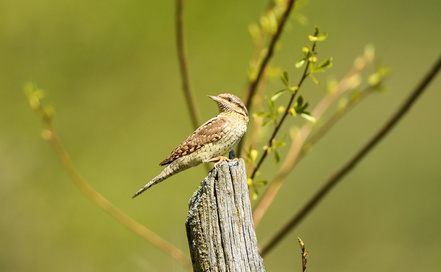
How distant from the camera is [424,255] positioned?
22.1 feet

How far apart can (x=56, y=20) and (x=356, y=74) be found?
5643 mm

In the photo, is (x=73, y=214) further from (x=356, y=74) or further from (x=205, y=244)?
(x=205, y=244)

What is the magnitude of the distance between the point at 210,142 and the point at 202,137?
0.13 ft

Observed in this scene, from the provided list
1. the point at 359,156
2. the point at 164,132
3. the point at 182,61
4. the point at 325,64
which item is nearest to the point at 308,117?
the point at 325,64

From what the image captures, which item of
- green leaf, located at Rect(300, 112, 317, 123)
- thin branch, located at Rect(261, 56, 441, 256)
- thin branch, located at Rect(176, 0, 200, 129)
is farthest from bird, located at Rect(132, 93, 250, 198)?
thin branch, located at Rect(261, 56, 441, 256)

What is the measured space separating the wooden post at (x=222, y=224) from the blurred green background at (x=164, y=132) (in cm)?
478

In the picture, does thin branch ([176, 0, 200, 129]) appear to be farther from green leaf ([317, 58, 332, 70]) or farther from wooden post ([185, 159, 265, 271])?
wooden post ([185, 159, 265, 271])

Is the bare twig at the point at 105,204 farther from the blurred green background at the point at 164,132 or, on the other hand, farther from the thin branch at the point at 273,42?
the blurred green background at the point at 164,132

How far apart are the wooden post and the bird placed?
272mm

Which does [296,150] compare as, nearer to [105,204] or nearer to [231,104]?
[231,104]

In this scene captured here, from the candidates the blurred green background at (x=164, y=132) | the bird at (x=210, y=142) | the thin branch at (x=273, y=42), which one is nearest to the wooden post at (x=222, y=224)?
the bird at (x=210, y=142)

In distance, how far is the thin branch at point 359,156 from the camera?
2785 mm

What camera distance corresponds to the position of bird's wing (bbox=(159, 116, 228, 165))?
A: 7.44 feet

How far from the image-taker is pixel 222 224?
1.99 metres
